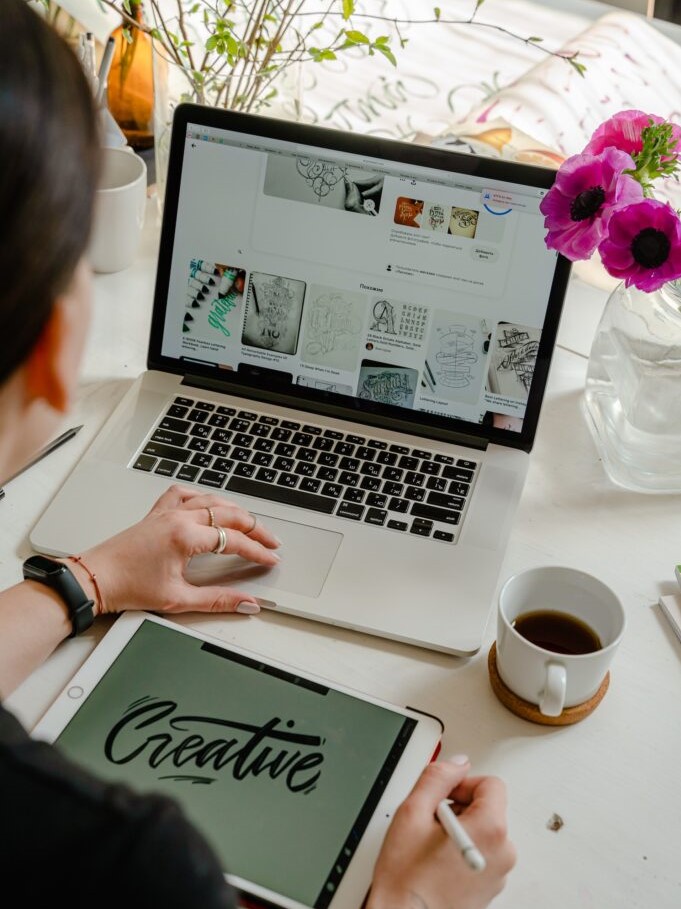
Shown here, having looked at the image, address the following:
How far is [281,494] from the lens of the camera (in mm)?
910

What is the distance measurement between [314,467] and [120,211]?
1.49 ft

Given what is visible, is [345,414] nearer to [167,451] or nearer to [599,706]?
[167,451]

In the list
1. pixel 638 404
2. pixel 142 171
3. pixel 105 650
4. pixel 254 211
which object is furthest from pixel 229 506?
pixel 142 171

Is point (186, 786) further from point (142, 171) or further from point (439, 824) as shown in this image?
point (142, 171)

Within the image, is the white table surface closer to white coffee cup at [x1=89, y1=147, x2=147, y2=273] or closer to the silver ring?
the silver ring

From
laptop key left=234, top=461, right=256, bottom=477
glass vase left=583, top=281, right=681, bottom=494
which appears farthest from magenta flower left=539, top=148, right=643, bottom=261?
laptop key left=234, top=461, right=256, bottom=477

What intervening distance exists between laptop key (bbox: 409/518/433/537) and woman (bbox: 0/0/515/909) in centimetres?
25

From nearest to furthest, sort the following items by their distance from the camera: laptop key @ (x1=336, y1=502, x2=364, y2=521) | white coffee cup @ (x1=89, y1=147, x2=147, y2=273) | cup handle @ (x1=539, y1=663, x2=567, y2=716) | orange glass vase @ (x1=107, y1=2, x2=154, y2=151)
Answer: cup handle @ (x1=539, y1=663, x2=567, y2=716), laptop key @ (x1=336, y1=502, x2=364, y2=521), white coffee cup @ (x1=89, y1=147, x2=147, y2=273), orange glass vase @ (x1=107, y1=2, x2=154, y2=151)

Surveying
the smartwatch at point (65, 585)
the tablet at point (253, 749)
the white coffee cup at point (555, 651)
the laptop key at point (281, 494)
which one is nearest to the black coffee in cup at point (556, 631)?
the white coffee cup at point (555, 651)

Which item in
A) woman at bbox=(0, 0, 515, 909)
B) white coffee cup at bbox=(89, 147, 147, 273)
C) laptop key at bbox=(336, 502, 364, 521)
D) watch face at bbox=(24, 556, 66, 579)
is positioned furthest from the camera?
white coffee cup at bbox=(89, 147, 147, 273)

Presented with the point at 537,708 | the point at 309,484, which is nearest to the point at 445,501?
the point at 309,484

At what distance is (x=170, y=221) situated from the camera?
96cm

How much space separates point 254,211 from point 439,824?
587 mm

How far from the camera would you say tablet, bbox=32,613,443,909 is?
25.1 inches
